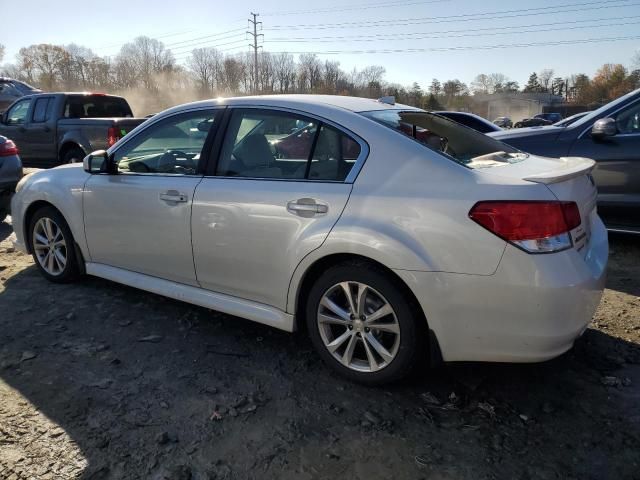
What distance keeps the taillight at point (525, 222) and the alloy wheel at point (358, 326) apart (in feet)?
2.24

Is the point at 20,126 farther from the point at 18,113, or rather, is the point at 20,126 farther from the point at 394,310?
the point at 394,310

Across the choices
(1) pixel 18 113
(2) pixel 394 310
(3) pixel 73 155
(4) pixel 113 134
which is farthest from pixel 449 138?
(1) pixel 18 113

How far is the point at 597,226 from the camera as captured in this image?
10.3ft

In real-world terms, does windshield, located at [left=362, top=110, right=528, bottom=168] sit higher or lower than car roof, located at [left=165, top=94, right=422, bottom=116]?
lower

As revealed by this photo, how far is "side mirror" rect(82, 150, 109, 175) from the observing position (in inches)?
155

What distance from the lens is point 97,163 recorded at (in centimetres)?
396

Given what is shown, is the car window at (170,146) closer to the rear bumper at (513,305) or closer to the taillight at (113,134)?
the rear bumper at (513,305)

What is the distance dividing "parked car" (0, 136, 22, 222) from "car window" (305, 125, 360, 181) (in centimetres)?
598

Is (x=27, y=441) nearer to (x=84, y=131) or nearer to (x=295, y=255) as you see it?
(x=295, y=255)

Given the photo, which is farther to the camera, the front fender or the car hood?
the car hood

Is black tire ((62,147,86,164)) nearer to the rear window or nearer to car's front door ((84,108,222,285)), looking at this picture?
the rear window

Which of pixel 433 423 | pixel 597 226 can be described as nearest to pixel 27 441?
pixel 433 423

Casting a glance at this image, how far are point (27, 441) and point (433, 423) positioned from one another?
1970 millimetres

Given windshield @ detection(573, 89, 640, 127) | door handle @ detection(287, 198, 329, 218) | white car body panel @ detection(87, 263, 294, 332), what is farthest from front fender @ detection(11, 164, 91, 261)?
windshield @ detection(573, 89, 640, 127)
